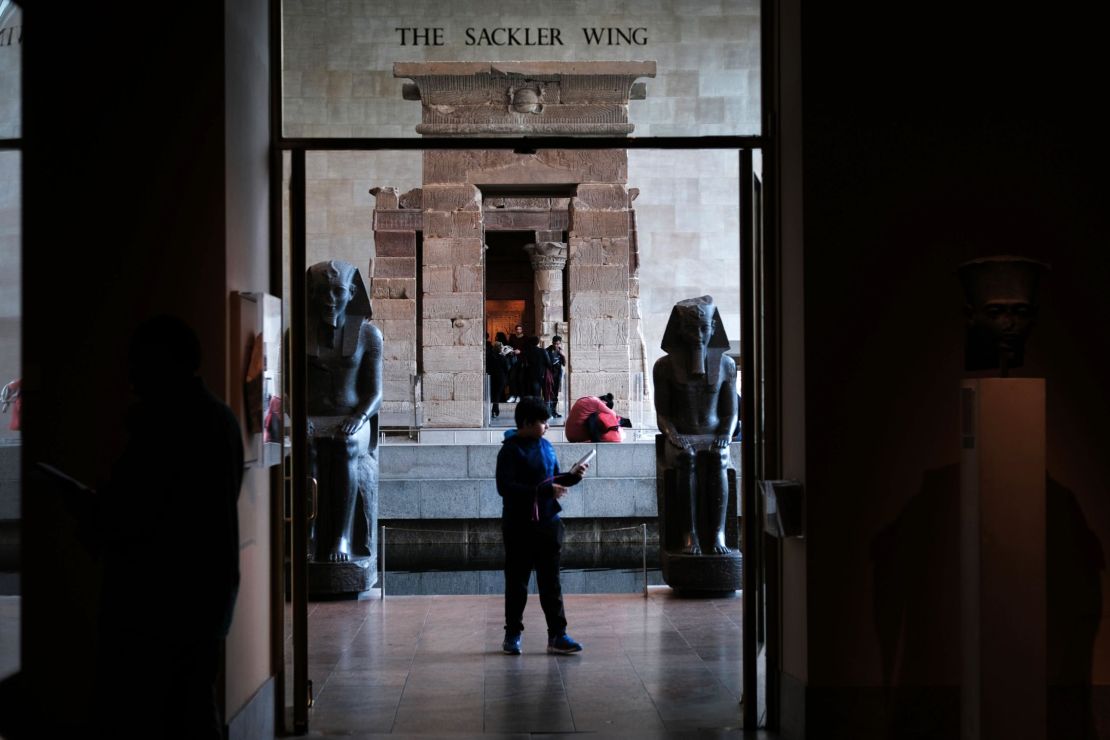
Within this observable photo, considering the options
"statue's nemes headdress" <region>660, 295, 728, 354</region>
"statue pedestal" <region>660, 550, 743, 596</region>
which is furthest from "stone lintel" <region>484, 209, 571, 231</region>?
"statue pedestal" <region>660, 550, 743, 596</region>

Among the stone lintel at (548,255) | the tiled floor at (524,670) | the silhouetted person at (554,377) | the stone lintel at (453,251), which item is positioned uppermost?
the stone lintel at (548,255)

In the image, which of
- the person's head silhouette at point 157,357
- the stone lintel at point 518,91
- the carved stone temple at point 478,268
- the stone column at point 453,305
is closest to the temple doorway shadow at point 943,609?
the stone lintel at point 518,91

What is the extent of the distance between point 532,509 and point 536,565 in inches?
13.2

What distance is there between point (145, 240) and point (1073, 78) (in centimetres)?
357

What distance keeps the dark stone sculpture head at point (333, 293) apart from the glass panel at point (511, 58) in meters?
2.29

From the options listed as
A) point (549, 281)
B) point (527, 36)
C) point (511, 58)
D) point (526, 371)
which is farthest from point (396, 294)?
point (527, 36)

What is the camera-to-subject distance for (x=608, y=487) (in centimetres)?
1227

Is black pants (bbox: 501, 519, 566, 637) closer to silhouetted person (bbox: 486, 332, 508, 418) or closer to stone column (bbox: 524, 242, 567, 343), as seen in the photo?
silhouetted person (bbox: 486, 332, 508, 418)

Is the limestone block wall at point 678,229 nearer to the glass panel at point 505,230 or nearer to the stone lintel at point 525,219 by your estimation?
the glass panel at point 505,230

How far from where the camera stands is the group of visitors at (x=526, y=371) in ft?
67.8

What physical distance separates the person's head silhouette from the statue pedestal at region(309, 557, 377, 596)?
5986mm

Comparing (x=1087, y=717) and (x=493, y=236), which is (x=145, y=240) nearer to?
(x=1087, y=717)

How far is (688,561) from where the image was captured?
9.06m

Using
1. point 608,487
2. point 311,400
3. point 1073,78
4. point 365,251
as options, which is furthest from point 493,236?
point 1073,78
